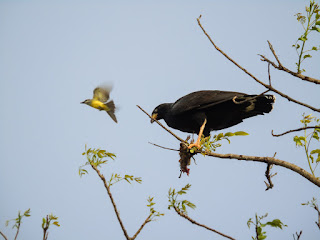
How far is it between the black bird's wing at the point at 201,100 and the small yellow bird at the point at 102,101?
87.2 inches

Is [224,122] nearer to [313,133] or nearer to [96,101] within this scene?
[313,133]

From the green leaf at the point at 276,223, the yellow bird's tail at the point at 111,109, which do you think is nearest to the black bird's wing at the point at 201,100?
the yellow bird's tail at the point at 111,109

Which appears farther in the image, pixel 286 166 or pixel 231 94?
pixel 231 94

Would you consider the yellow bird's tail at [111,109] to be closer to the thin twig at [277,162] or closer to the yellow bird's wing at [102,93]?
the yellow bird's wing at [102,93]

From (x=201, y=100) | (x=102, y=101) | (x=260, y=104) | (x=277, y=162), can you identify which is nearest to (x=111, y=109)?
(x=102, y=101)

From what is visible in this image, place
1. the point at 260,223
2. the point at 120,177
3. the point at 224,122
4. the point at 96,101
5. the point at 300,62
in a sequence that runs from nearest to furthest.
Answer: the point at 260,223 < the point at 300,62 < the point at 120,177 < the point at 96,101 < the point at 224,122

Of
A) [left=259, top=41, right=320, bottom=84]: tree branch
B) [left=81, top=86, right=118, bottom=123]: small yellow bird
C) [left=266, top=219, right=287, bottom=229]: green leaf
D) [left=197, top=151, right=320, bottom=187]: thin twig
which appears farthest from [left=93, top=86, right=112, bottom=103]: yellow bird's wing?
[left=266, top=219, right=287, bottom=229]: green leaf

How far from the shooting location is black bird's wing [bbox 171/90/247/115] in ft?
18.1

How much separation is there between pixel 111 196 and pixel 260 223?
128cm

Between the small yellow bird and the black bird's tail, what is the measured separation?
2.22 metres

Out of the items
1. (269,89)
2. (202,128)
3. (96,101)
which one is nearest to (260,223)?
(269,89)

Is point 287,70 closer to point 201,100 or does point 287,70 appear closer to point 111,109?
point 111,109

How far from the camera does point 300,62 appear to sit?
312 cm

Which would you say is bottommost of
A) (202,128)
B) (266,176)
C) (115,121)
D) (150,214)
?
(150,214)
